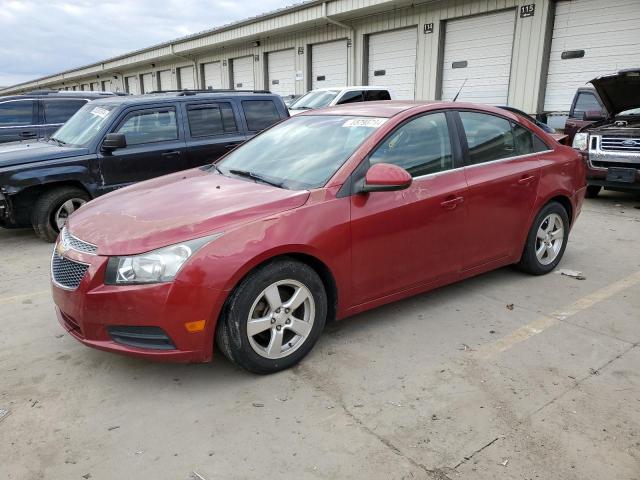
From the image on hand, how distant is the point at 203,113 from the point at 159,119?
0.61 metres

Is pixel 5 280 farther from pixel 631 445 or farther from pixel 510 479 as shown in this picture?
pixel 631 445

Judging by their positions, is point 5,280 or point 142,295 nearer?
point 142,295

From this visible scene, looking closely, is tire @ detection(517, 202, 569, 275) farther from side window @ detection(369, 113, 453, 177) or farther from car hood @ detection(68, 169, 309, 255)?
car hood @ detection(68, 169, 309, 255)

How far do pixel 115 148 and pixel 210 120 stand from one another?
1.39 m

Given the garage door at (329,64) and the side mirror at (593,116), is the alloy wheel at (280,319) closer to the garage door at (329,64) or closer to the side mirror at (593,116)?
the side mirror at (593,116)

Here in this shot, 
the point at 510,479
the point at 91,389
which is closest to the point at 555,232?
the point at 510,479

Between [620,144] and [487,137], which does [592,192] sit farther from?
[487,137]

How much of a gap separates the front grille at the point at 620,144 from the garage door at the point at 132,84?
105 ft

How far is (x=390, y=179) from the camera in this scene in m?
3.18

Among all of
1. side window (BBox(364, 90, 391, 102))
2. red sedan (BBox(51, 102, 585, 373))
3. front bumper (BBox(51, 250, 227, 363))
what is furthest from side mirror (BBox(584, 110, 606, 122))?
front bumper (BBox(51, 250, 227, 363))

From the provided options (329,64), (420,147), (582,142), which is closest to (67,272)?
(420,147)

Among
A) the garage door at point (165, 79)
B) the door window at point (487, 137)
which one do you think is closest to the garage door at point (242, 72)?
the garage door at point (165, 79)

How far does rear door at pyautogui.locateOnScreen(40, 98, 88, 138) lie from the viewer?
31.7ft

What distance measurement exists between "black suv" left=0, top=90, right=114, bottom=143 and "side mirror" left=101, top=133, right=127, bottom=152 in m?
4.24
